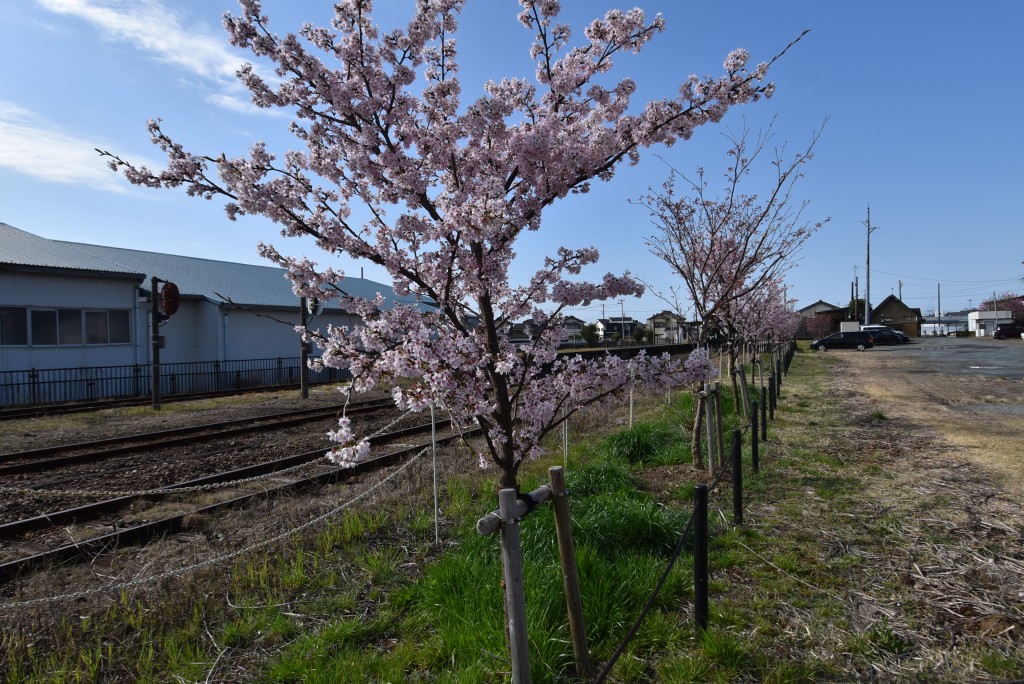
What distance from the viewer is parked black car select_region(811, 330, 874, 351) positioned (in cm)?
5325

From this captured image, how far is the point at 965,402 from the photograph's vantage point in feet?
54.9

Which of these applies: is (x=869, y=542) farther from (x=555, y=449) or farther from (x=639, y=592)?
(x=555, y=449)

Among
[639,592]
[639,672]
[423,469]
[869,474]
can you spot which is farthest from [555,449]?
[639,672]

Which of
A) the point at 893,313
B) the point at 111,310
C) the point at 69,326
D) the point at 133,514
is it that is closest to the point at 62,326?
the point at 69,326

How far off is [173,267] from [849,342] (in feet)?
173

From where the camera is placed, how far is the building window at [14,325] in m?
20.1

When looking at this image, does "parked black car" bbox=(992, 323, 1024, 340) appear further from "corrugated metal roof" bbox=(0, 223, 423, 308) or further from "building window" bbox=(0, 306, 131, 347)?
"building window" bbox=(0, 306, 131, 347)

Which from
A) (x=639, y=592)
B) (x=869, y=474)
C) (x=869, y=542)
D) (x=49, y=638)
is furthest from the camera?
(x=869, y=474)

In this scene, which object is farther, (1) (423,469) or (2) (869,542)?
(1) (423,469)

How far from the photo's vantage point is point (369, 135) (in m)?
3.83

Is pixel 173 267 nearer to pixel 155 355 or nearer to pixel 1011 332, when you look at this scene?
pixel 155 355

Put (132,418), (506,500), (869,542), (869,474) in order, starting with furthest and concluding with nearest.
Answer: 1. (132,418)
2. (869,474)
3. (869,542)
4. (506,500)

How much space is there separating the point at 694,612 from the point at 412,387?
2534mm

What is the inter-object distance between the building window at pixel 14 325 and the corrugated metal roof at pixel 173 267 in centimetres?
171
